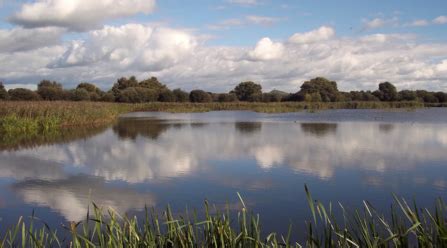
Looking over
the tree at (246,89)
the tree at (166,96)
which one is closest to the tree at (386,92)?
the tree at (246,89)

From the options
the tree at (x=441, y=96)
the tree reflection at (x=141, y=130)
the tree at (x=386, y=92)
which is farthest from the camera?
the tree at (x=386, y=92)

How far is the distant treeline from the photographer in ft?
153

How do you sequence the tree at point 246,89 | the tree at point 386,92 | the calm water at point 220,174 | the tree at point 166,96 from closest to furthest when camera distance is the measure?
the calm water at point 220,174 → the tree at point 166,96 → the tree at point 386,92 → the tree at point 246,89

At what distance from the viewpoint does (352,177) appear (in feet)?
24.8

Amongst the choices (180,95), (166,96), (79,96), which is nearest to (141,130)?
(79,96)

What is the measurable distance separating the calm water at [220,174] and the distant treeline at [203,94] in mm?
33602

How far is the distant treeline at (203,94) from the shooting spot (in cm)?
4666

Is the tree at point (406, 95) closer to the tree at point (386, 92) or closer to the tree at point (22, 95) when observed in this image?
the tree at point (386, 92)

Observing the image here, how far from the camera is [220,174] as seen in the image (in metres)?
8.19

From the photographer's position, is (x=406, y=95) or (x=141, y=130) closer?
(x=141, y=130)

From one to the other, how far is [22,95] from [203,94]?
2457cm

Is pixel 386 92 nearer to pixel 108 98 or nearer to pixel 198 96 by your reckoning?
pixel 198 96

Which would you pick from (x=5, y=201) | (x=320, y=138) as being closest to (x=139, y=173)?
(x=5, y=201)

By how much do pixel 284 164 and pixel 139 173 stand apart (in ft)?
9.68
